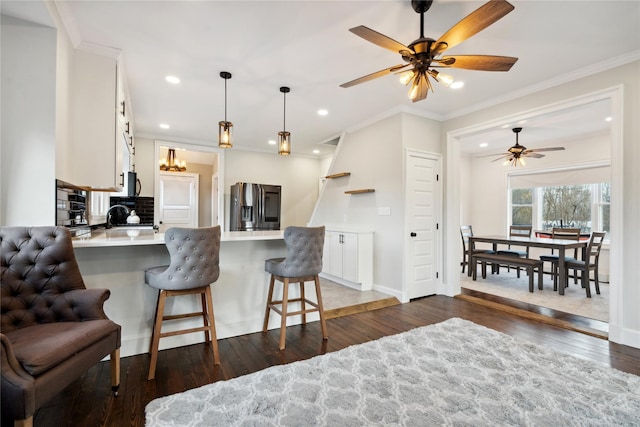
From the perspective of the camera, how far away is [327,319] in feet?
10.7

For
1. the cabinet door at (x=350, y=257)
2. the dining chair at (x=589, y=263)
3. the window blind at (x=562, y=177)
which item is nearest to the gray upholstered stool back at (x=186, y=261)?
the cabinet door at (x=350, y=257)

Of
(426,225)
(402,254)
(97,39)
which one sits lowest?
(402,254)

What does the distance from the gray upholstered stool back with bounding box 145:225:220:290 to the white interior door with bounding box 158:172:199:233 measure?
214 inches

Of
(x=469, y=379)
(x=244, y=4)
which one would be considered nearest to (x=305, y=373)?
(x=469, y=379)

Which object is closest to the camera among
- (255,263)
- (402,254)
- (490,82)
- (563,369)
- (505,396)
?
(505,396)

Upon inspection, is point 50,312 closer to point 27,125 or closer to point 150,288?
point 150,288

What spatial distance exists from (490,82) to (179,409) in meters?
4.02

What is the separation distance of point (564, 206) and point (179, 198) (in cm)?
844

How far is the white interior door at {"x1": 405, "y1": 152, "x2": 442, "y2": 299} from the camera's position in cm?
403

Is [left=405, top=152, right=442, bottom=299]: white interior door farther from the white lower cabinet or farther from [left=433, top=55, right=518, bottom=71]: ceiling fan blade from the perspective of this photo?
[left=433, top=55, right=518, bottom=71]: ceiling fan blade

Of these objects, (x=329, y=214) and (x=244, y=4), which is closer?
(x=244, y=4)

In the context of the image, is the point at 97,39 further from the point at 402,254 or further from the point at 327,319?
the point at 402,254

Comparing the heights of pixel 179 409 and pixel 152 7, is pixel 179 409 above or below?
below

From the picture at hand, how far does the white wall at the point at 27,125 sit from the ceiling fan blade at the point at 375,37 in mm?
2080
